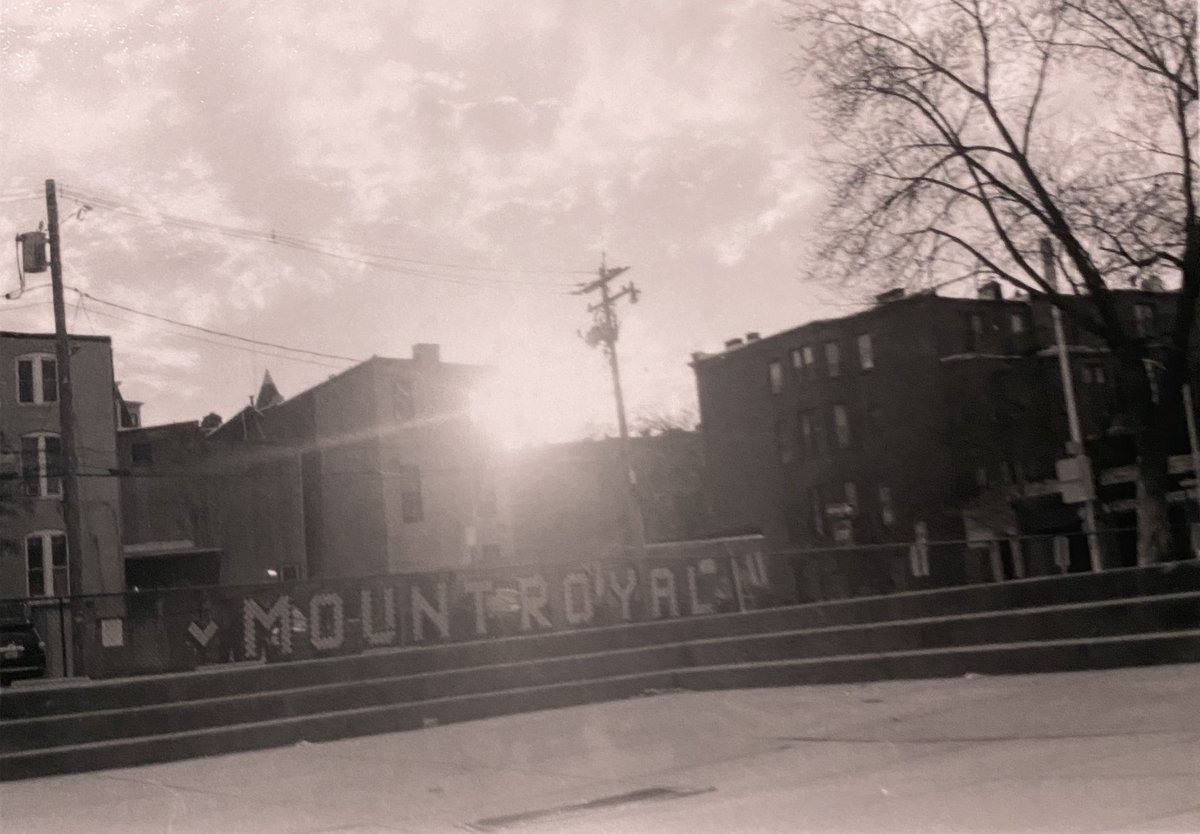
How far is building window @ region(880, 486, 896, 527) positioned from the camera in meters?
46.8

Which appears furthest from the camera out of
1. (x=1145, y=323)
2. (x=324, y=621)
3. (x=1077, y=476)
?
(x=1077, y=476)

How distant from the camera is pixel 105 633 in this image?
12.8 meters

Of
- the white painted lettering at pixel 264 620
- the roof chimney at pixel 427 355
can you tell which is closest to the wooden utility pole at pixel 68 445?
the white painted lettering at pixel 264 620

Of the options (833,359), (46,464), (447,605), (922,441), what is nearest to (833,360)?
(833,359)

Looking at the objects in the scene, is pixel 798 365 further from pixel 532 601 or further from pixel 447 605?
pixel 447 605

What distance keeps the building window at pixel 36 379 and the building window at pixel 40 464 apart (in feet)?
3.63

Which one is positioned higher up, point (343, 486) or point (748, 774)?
point (343, 486)

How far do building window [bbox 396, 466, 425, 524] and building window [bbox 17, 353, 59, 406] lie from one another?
13.2 metres

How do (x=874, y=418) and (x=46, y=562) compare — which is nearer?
(x=46, y=562)

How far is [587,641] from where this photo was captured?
15.5 metres

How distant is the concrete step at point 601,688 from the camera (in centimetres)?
1117

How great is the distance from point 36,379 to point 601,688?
1123 inches

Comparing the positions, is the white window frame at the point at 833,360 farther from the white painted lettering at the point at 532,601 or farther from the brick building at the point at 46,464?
the white painted lettering at the point at 532,601

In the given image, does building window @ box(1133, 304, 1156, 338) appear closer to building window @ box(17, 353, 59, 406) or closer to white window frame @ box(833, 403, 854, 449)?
white window frame @ box(833, 403, 854, 449)
